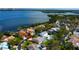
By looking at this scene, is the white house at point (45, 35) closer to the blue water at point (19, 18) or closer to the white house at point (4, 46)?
the blue water at point (19, 18)

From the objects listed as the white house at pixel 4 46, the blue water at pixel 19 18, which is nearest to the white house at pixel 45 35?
the blue water at pixel 19 18

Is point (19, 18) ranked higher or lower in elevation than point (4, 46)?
higher

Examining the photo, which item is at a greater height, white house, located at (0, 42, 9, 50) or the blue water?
the blue water

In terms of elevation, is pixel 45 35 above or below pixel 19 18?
below

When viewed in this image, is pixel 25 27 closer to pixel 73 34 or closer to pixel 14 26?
pixel 14 26

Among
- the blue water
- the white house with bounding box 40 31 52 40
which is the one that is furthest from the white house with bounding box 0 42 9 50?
the white house with bounding box 40 31 52 40

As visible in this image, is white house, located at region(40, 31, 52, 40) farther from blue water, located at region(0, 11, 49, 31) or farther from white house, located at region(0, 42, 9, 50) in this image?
white house, located at region(0, 42, 9, 50)

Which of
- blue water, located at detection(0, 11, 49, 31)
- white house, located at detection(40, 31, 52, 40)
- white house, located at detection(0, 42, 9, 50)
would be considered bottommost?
white house, located at detection(0, 42, 9, 50)
